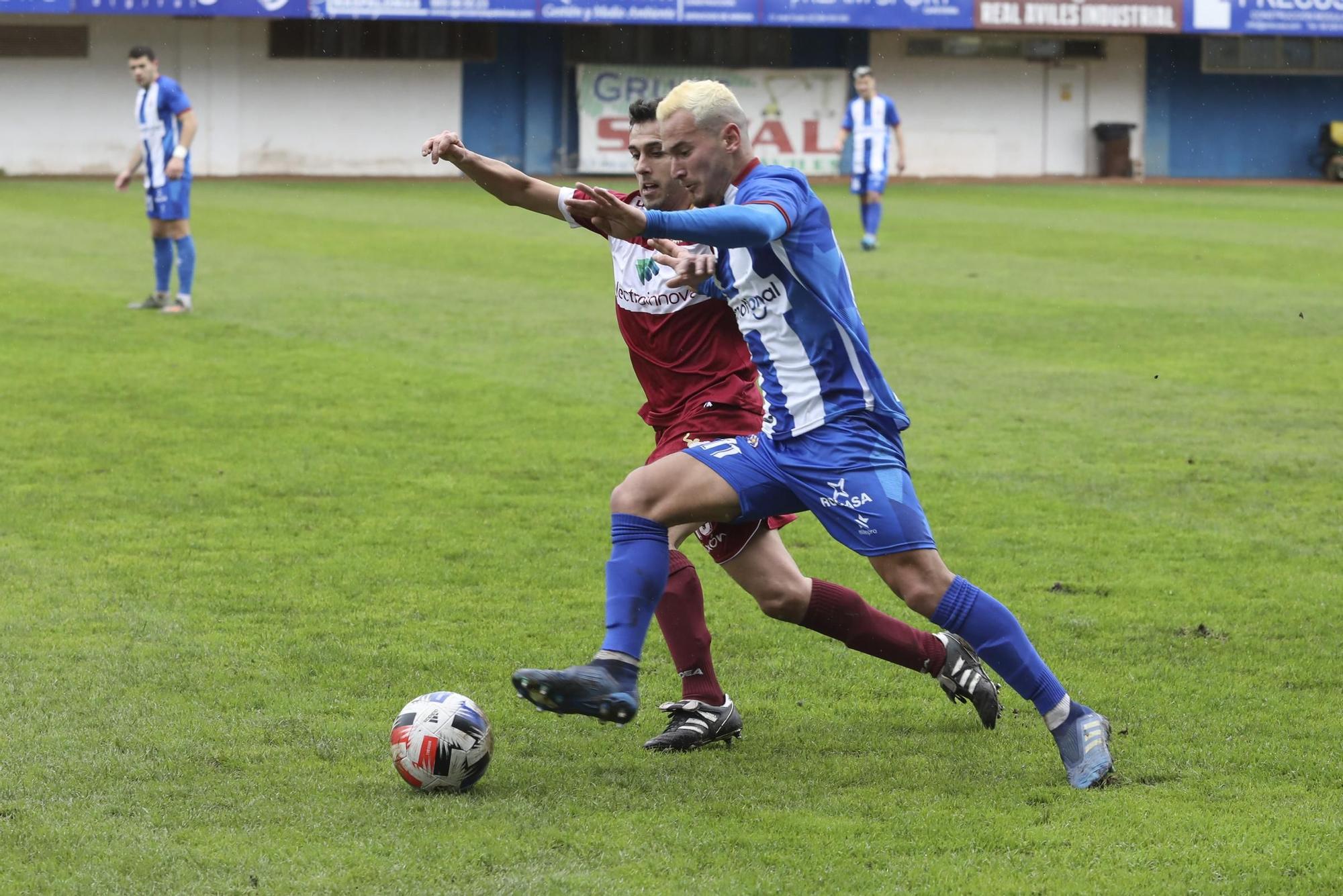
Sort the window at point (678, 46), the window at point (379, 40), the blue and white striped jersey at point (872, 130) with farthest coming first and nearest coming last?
the window at point (678, 46), the window at point (379, 40), the blue and white striped jersey at point (872, 130)

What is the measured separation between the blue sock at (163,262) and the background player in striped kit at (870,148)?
8.29 meters

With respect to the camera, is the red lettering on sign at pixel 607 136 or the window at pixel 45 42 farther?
the red lettering on sign at pixel 607 136

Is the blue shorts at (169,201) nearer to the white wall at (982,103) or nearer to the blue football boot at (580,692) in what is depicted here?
the blue football boot at (580,692)

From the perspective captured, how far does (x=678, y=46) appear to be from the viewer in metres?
36.6

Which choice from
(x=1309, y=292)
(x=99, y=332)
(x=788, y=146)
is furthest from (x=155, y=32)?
(x=1309, y=292)

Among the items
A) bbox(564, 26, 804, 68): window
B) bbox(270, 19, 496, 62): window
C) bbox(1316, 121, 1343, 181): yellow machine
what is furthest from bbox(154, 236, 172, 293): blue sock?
bbox(1316, 121, 1343, 181): yellow machine

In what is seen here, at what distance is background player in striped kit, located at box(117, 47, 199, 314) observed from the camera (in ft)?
45.4

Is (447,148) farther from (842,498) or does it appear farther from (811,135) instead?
(811,135)

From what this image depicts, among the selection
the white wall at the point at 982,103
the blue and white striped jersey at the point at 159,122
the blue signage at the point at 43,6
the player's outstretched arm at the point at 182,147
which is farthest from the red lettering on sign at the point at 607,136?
the player's outstretched arm at the point at 182,147

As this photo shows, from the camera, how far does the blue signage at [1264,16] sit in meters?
37.2

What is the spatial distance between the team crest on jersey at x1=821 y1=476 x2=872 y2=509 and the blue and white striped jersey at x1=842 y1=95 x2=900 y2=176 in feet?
52.4

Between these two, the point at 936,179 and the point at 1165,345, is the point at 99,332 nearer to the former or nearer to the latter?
the point at 1165,345

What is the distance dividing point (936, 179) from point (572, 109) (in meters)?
8.38

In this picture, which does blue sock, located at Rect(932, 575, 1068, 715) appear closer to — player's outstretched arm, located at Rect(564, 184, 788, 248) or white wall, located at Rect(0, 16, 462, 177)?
player's outstretched arm, located at Rect(564, 184, 788, 248)
